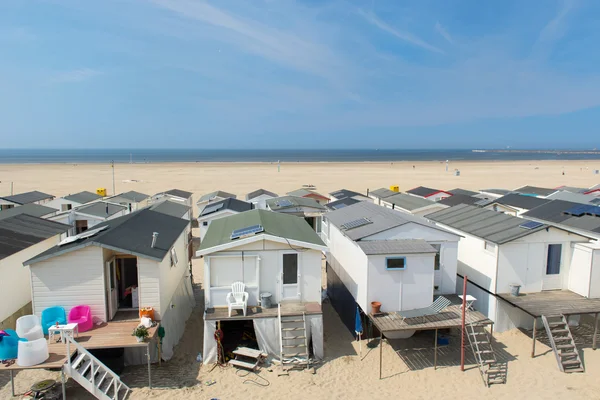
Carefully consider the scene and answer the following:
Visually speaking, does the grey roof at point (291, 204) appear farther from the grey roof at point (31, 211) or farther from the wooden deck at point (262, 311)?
the grey roof at point (31, 211)

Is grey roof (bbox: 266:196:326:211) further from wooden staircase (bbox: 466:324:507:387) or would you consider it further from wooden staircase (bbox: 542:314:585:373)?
wooden staircase (bbox: 542:314:585:373)

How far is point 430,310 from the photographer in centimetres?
1343

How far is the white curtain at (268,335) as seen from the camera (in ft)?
42.9

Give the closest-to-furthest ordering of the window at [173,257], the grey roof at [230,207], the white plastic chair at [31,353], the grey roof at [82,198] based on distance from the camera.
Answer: the white plastic chair at [31,353] → the window at [173,257] → the grey roof at [230,207] → the grey roof at [82,198]

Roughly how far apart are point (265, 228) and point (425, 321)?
232 inches

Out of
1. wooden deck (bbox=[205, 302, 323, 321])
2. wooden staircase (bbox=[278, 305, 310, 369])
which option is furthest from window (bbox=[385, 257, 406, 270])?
wooden staircase (bbox=[278, 305, 310, 369])

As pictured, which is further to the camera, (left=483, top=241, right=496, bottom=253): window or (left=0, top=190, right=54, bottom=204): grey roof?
(left=0, top=190, right=54, bottom=204): grey roof

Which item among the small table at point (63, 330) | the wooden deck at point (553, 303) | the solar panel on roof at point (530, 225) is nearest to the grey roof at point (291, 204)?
the solar panel on roof at point (530, 225)

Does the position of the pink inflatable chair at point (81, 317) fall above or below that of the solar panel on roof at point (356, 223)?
below

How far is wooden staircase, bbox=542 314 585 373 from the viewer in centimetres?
1255

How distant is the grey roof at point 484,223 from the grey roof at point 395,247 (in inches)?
113

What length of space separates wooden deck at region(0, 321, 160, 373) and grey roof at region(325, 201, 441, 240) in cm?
764

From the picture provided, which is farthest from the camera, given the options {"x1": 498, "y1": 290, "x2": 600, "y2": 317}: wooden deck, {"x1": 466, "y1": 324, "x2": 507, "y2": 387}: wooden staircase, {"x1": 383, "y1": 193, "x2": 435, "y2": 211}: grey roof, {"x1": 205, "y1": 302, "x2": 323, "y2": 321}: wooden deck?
{"x1": 383, "y1": 193, "x2": 435, "y2": 211}: grey roof

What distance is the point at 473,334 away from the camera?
1297cm
